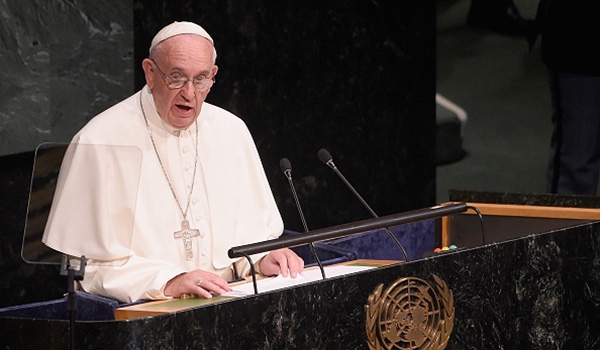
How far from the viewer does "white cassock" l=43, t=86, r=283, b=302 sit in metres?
4.46

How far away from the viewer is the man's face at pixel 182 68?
16.1 ft

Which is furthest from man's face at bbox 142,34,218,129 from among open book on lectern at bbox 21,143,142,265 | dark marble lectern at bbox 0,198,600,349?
dark marble lectern at bbox 0,198,600,349

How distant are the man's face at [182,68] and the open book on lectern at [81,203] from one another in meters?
0.39

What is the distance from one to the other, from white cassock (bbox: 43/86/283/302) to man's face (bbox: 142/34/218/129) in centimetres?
17

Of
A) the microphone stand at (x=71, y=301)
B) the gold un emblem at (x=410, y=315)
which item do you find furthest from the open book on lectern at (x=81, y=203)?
the gold un emblem at (x=410, y=315)

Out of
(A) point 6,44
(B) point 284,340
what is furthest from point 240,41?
(B) point 284,340

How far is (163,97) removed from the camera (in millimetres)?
5035

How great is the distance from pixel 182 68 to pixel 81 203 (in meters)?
0.68

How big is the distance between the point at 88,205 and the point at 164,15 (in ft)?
9.45

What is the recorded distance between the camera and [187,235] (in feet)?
16.6

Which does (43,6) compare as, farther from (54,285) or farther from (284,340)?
(284,340)

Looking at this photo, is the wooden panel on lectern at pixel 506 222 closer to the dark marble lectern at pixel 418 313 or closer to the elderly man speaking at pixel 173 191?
the dark marble lectern at pixel 418 313

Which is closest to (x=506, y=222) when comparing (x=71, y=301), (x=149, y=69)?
(x=149, y=69)

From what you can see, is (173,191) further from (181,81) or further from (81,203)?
(81,203)
